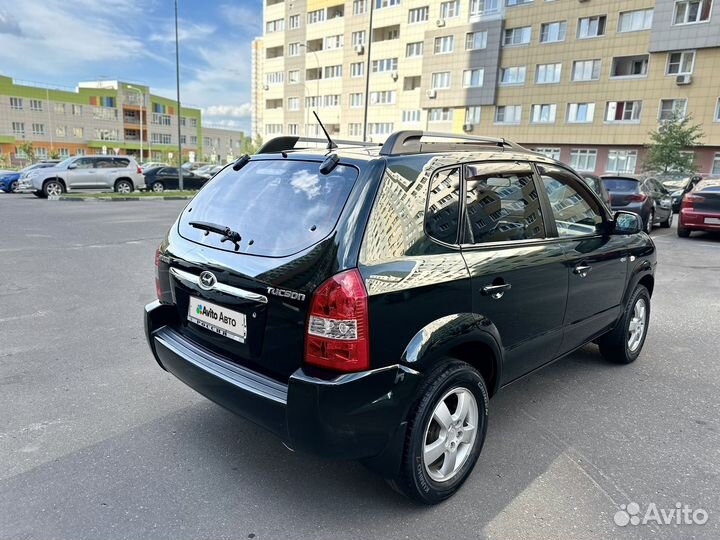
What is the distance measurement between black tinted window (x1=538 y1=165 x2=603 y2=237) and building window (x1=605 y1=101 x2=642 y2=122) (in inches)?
1523

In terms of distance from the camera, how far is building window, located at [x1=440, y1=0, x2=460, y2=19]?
4516 cm

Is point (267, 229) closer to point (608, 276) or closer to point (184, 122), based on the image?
point (608, 276)

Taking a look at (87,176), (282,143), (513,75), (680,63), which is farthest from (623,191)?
(513,75)

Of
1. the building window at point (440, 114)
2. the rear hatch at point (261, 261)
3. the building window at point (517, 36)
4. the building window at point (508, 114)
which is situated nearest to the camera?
the rear hatch at point (261, 261)

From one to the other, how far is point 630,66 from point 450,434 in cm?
4222

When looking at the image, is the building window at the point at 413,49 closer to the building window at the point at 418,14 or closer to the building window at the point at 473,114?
the building window at the point at 418,14

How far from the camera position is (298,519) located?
2488 millimetres

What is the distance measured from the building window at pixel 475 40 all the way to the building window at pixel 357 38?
14178 mm

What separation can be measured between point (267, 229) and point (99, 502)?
1.60 m

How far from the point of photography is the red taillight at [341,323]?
2.23 meters

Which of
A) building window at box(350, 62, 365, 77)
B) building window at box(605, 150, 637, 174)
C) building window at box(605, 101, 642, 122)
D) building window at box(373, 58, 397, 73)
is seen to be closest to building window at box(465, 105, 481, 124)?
building window at box(605, 101, 642, 122)

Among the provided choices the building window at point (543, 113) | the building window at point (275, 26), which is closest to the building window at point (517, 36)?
the building window at point (543, 113)

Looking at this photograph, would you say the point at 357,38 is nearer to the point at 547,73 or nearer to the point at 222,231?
the point at 547,73

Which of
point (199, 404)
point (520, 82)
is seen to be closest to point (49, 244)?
point (199, 404)
